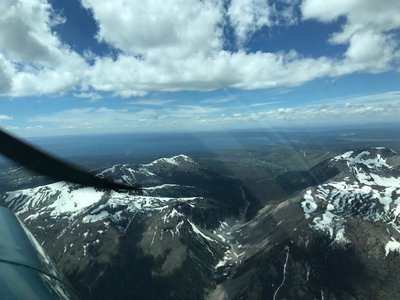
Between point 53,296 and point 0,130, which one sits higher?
point 0,130

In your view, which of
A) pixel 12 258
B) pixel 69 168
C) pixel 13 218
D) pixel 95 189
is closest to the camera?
pixel 69 168

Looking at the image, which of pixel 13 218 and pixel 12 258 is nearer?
pixel 12 258

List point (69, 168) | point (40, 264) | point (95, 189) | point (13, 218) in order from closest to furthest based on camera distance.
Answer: point (69, 168), point (95, 189), point (40, 264), point (13, 218)

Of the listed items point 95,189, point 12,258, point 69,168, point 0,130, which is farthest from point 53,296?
point 0,130

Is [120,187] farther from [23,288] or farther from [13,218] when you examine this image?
[13,218]

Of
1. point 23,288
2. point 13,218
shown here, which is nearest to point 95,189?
point 23,288

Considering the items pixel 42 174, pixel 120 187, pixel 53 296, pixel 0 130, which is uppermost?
pixel 0 130

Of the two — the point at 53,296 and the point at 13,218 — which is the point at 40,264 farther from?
the point at 13,218
